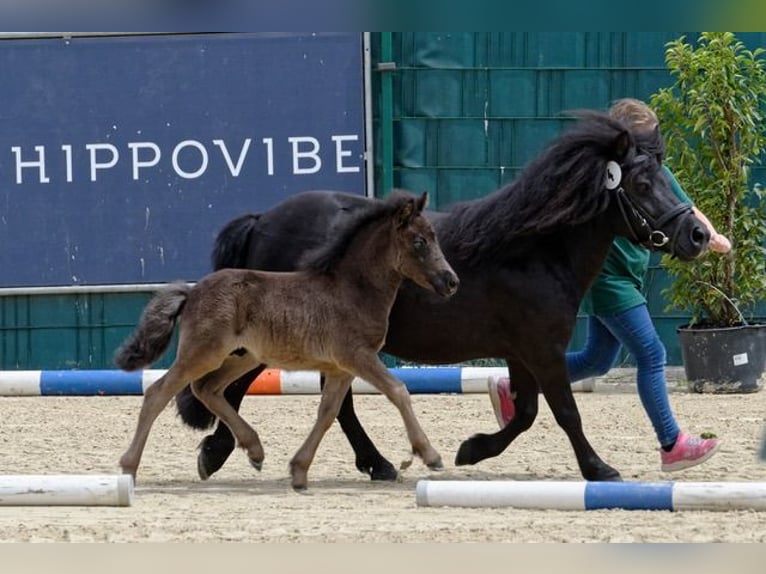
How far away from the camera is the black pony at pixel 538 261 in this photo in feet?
20.1

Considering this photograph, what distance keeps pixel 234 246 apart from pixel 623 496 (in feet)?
8.50

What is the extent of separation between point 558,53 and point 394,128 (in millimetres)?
1453

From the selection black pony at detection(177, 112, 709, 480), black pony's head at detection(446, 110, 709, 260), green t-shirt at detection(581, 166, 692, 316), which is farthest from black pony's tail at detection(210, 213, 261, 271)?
green t-shirt at detection(581, 166, 692, 316)

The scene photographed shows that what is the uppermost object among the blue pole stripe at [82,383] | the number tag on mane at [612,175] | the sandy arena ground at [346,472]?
the number tag on mane at [612,175]

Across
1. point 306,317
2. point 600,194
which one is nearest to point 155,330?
point 306,317

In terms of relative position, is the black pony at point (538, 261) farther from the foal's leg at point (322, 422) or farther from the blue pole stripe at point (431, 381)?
the blue pole stripe at point (431, 381)

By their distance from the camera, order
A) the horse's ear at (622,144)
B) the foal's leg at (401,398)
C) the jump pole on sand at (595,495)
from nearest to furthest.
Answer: the jump pole on sand at (595,495)
the foal's leg at (401,398)
the horse's ear at (622,144)

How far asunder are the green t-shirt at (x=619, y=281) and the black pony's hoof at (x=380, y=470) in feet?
3.95

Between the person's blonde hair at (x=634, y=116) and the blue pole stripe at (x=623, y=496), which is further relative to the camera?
the person's blonde hair at (x=634, y=116)

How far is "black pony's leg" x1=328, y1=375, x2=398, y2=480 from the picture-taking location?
22.0ft

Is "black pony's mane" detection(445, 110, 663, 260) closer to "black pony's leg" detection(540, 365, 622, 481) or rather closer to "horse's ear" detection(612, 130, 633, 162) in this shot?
"horse's ear" detection(612, 130, 633, 162)

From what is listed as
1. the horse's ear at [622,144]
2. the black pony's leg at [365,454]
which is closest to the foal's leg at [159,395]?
the black pony's leg at [365,454]

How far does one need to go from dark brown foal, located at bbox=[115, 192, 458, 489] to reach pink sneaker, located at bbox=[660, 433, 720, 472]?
1.15 metres
